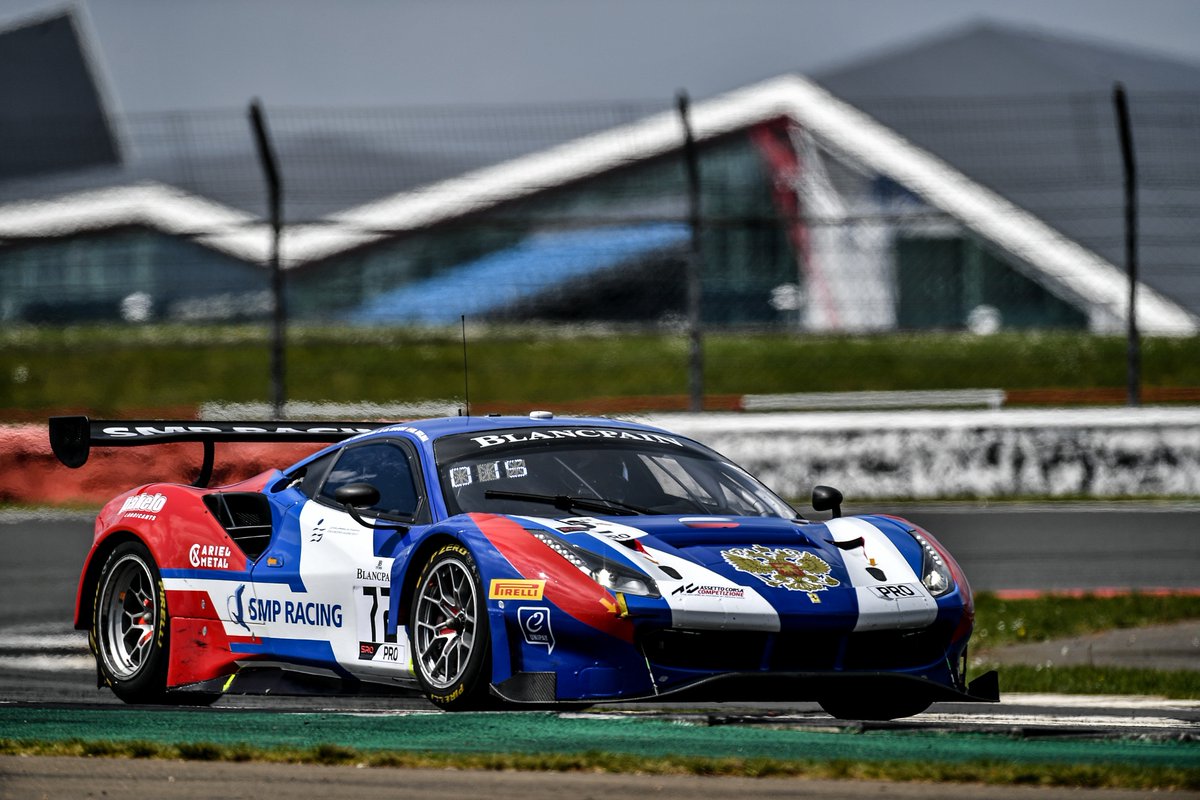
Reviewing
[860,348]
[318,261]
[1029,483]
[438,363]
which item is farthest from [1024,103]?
[438,363]

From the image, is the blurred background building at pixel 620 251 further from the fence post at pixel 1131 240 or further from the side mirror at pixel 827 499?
the side mirror at pixel 827 499

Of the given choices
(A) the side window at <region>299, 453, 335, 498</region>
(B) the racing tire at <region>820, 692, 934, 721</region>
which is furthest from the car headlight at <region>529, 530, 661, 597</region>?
(A) the side window at <region>299, 453, 335, 498</region>

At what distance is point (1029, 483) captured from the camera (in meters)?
15.5

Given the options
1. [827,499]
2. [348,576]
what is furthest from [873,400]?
[348,576]

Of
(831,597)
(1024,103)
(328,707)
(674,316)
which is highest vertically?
(1024,103)

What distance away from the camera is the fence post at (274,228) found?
14.9 meters

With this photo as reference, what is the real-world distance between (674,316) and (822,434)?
9.36 ft

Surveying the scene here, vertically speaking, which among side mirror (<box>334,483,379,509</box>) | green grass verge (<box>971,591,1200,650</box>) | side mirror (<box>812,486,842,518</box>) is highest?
side mirror (<box>334,483,379,509</box>)

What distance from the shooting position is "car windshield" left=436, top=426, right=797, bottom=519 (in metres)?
6.92

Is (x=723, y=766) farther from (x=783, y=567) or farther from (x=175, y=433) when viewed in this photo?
(x=175, y=433)

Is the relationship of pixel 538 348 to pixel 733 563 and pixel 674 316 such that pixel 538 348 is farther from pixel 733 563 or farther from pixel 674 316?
pixel 733 563

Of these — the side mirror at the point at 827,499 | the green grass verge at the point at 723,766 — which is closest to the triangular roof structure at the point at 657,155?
the side mirror at the point at 827,499

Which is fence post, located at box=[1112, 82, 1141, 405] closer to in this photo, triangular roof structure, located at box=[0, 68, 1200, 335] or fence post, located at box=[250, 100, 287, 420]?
triangular roof structure, located at box=[0, 68, 1200, 335]

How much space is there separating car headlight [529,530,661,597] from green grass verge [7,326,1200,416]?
590 inches
